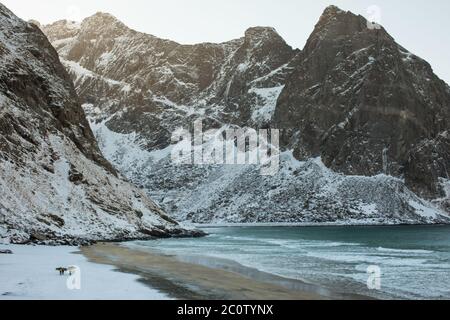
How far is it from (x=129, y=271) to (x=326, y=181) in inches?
6434

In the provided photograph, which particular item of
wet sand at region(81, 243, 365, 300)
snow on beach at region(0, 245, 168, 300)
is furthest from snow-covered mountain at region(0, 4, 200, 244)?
snow on beach at region(0, 245, 168, 300)

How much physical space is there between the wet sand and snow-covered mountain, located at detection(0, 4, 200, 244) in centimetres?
2376

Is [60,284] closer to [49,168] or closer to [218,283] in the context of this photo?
[218,283]

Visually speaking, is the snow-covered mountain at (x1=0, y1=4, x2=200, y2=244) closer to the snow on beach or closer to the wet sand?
the wet sand

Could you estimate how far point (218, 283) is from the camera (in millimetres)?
29562

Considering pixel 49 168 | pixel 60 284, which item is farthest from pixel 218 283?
pixel 49 168

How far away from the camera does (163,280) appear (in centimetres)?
2972

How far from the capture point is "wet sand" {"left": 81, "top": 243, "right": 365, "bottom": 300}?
82.5ft

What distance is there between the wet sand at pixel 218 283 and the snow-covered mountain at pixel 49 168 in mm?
23755

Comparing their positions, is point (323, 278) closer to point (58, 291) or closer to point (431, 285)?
point (431, 285)

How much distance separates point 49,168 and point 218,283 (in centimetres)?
5489

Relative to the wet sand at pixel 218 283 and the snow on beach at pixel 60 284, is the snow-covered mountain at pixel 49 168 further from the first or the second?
the snow on beach at pixel 60 284
